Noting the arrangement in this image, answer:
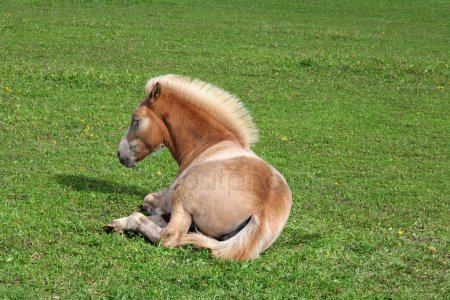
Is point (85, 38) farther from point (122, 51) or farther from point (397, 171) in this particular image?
point (397, 171)

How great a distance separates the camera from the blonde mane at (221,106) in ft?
26.7

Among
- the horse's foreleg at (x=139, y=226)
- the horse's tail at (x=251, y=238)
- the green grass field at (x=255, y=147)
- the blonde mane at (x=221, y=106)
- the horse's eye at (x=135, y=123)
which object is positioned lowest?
the green grass field at (x=255, y=147)

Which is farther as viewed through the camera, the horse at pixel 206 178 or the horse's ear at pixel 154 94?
the horse's ear at pixel 154 94

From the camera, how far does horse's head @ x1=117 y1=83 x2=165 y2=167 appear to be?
825 cm

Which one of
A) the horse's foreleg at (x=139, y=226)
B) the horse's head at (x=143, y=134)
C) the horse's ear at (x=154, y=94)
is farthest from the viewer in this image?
the horse's head at (x=143, y=134)

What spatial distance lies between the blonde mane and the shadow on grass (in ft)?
5.23

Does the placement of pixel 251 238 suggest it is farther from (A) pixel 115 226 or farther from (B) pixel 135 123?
(B) pixel 135 123

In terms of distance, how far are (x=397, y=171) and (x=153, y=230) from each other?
5.72 metres

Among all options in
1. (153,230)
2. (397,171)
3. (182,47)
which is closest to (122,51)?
(182,47)

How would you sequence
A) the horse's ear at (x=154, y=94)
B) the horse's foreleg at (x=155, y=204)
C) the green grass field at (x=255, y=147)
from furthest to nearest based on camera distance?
the horse's ear at (x=154, y=94) → the horse's foreleg at (x=155, y=204) → the green grass field at (x=255, y=147)

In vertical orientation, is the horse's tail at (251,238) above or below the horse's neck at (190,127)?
below

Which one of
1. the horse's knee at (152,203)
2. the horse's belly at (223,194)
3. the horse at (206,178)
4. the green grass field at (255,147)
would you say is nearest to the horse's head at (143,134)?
the horse at (206,178)

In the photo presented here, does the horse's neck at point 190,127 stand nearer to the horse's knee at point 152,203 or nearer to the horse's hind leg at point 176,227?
the horse's knee at point 152,203

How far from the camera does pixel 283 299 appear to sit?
609 cm
